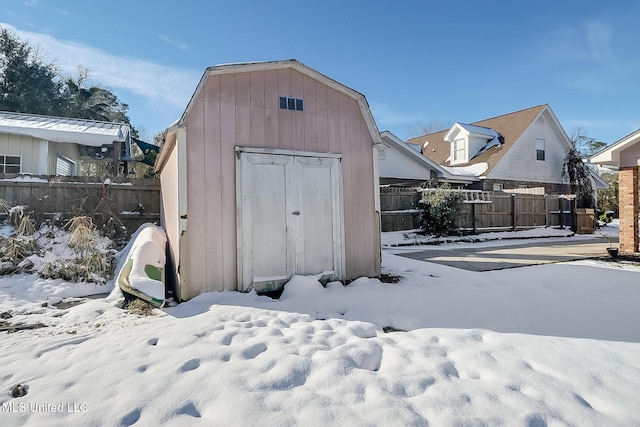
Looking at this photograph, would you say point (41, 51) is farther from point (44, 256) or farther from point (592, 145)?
point (592, 145)

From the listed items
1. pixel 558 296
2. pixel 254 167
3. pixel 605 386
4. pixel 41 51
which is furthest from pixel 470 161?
pixel 41 51

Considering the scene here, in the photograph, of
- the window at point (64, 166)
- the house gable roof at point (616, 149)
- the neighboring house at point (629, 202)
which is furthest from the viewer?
the window at point (64, 166)

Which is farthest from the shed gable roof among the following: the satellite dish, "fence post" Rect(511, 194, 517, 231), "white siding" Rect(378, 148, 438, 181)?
"fence post" Rect(511, 194, 517, 231)

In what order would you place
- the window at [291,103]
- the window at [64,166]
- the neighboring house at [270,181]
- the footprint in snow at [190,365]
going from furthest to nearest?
the window at [64,166]
the window at [291,103]
the neighboring house at [270,181]
the footprint in snow at [190,365]

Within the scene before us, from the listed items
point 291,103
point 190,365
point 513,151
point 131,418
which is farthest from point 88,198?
point 513,151

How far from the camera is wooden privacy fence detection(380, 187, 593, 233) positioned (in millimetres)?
10891

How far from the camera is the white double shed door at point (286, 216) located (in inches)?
169

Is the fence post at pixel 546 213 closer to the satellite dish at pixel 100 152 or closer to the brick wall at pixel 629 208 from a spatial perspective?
the brick wall at pixel 629 208

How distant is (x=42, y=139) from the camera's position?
8.58 m

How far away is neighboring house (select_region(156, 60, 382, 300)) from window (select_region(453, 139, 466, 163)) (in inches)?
572

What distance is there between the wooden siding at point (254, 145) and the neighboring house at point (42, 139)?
6649mm

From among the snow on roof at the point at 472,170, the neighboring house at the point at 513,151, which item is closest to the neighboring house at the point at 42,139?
the snow on roof at the point at 472,170

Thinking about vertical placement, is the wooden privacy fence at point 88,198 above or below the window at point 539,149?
below

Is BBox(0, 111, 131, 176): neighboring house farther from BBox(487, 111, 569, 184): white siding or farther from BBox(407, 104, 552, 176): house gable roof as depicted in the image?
BBox(487, 111, 569, 184): white siding
